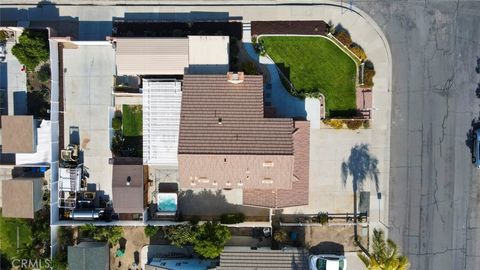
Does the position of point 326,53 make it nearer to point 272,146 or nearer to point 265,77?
point 265,77

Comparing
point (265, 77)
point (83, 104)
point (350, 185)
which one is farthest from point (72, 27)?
point (350, 185)

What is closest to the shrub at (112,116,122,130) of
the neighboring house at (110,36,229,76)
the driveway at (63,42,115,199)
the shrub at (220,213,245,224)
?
the driveway at (63,42,115,199)

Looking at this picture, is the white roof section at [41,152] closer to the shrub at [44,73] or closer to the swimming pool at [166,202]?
the shrub at [44,73]

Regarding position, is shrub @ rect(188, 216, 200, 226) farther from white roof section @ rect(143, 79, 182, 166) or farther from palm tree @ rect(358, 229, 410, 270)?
palm tree @ rect(358, 229, 410, 270)

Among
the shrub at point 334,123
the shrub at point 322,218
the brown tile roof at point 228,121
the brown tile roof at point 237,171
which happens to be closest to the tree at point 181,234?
the brown tile roof at point 237,171

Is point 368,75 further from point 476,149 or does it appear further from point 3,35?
point 3,35

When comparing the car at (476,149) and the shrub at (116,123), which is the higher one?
the shrub at (116,123)
